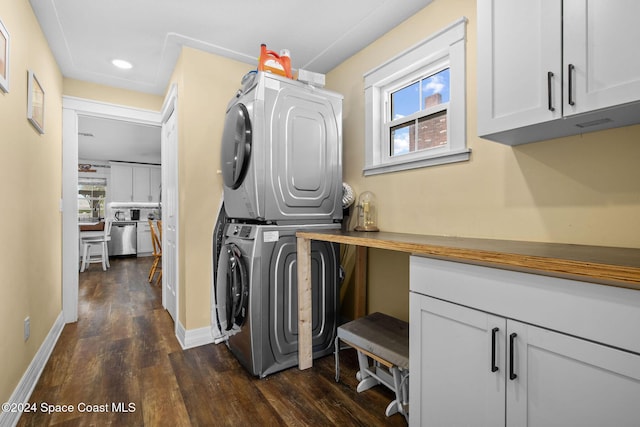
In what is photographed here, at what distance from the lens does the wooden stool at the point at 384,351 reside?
1535 millimetres

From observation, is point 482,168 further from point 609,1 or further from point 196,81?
point 196,81

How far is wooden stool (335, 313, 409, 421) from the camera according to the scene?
5.04ft

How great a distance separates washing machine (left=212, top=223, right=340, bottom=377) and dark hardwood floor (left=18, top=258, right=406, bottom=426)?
136 mm

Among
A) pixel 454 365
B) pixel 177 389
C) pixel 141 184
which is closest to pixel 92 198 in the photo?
pixel 141 184

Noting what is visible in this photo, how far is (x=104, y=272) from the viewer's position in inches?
220

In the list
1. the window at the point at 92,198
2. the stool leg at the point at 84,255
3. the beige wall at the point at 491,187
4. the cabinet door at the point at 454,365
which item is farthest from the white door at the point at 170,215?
the window at the point at 92,198

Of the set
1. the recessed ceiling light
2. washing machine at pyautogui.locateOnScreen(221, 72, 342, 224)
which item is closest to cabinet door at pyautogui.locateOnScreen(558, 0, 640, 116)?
washing machine at pyautogui.locateOnScreen(221, 72, 342, 224)

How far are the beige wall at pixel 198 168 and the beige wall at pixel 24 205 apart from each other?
3.01ft

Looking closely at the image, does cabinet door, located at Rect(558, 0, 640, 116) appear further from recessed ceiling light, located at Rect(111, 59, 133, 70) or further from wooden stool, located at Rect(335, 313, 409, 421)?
recessed ceiling light, located at Rect(111, 59, 133, 70)

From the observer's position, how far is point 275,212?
207 cm

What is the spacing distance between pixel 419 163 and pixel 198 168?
176 cm

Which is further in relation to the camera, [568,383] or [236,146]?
[236,146]

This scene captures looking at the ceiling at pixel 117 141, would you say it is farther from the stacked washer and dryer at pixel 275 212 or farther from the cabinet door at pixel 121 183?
the stacked washer and dryer at pixel 275 212

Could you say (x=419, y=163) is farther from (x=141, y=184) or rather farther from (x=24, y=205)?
(x=141, y=184)
